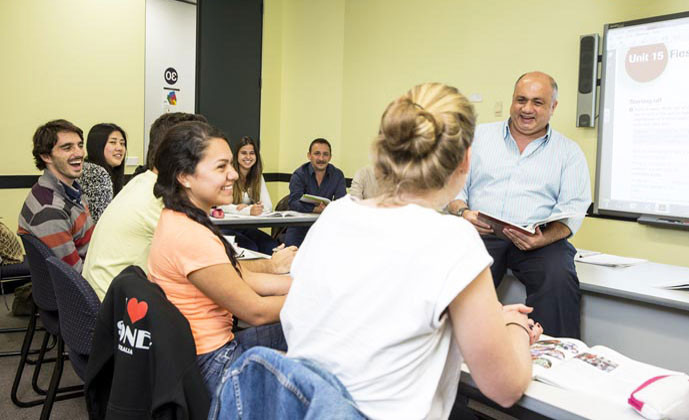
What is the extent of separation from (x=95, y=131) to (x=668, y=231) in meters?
3.77

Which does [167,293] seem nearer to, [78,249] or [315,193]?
[78,249]

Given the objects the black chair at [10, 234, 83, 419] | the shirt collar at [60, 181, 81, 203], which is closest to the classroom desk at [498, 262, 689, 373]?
the black chair at [10, 234, 83, 419]

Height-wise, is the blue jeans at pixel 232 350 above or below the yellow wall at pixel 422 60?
below

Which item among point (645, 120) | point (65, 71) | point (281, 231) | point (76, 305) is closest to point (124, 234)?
point (76, 305)

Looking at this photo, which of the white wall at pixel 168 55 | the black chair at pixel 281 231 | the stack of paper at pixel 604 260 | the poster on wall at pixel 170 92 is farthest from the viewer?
the poster on wall at pixel 170 92

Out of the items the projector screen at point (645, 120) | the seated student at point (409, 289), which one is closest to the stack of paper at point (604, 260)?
the projector screen at point (645, 120)

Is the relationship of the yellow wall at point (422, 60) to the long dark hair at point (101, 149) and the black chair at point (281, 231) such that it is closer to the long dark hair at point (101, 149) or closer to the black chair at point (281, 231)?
the black chair at point (281, 231)

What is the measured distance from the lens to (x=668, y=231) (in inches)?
147

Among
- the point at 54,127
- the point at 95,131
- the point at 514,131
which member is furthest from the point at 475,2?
the point at 54,127

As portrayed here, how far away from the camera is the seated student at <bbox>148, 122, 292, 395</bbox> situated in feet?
4.95

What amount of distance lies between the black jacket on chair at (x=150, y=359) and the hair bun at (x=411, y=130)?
0.65 meters

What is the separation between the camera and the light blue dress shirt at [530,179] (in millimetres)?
2682

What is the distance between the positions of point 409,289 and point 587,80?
11.8 ft

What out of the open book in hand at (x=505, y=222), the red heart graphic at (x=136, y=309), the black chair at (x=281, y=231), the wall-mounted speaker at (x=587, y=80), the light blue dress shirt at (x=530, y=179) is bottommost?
the black chair at (x=281, y=231)
